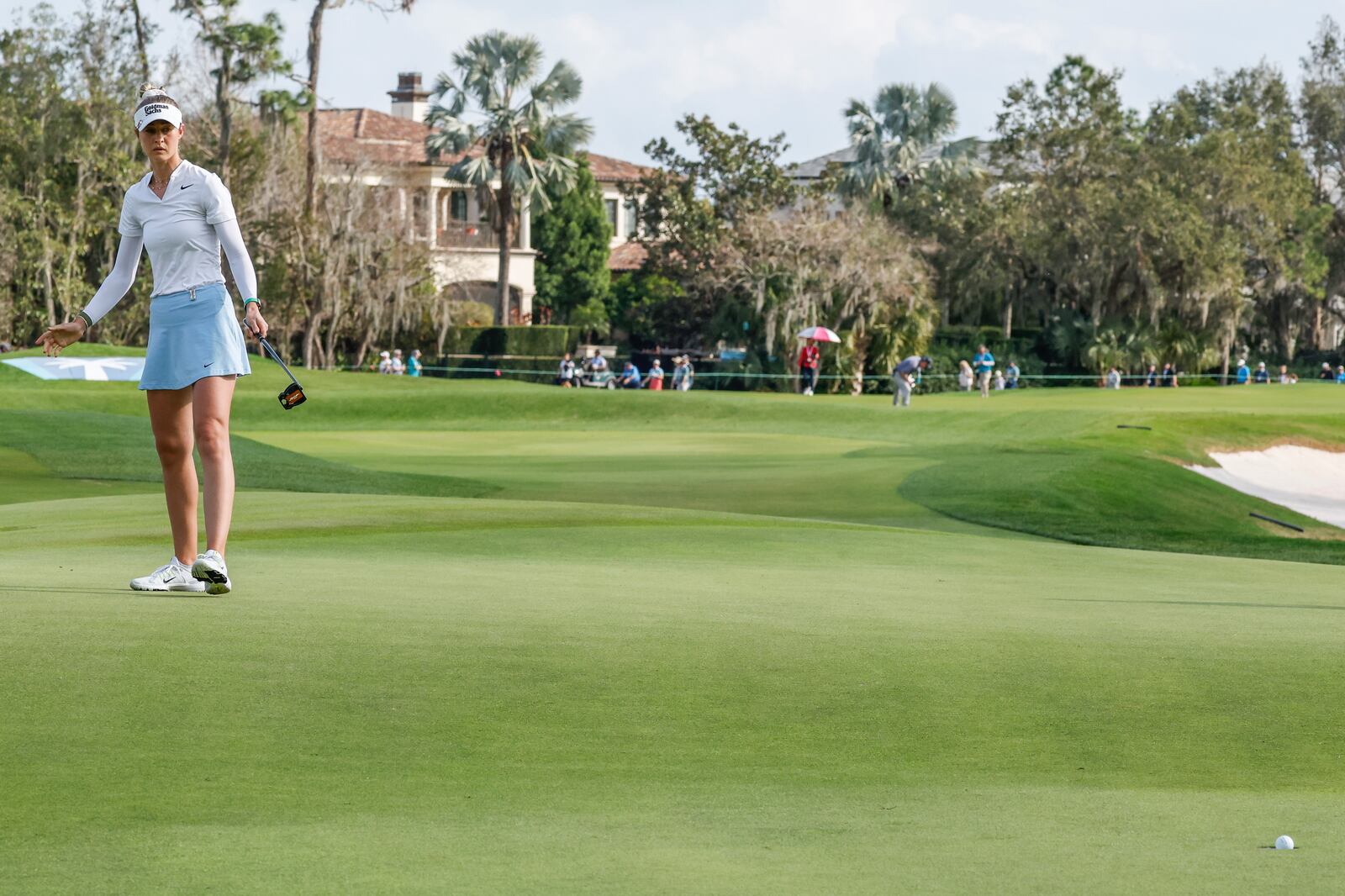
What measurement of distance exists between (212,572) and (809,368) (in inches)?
1957

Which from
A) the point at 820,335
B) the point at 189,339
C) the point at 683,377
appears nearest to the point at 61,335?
the point at 189,339

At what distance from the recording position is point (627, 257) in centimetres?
8925

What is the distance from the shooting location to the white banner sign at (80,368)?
134 feet

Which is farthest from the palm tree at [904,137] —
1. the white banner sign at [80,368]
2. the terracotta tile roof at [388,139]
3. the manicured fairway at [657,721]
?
the manicured fairway at [657,721]

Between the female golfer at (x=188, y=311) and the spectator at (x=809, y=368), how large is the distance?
158 ft

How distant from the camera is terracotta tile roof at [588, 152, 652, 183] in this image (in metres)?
88.3

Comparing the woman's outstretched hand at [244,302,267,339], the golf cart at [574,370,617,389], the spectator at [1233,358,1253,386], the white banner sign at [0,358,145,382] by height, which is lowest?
the golf cart at [574,370,617,389]

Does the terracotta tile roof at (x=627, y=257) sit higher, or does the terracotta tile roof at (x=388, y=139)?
the terracotta tile roof at (x=388, y=139)

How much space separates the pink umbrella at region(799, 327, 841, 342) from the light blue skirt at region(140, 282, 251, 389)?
50339mm

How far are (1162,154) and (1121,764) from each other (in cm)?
6520

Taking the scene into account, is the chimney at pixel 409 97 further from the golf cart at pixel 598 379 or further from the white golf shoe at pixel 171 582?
the white golf shoe at pixel 171 582

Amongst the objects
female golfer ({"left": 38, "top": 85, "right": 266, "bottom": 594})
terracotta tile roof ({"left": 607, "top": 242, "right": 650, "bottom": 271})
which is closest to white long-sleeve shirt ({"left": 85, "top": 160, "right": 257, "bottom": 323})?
female golfer ({"left": 38, "top": 85, "right": 266, "bottom": 594})

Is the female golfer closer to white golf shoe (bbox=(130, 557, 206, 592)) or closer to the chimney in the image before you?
white golf shoe (bbox=(130, 557, 206, 592))

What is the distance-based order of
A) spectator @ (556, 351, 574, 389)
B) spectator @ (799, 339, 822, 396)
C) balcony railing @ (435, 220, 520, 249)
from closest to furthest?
spectator @ (799, 339, 822, 396)
spectator @ (556, 351, 574, 389)
balcony railing @ (435, 220, 520, 249)
